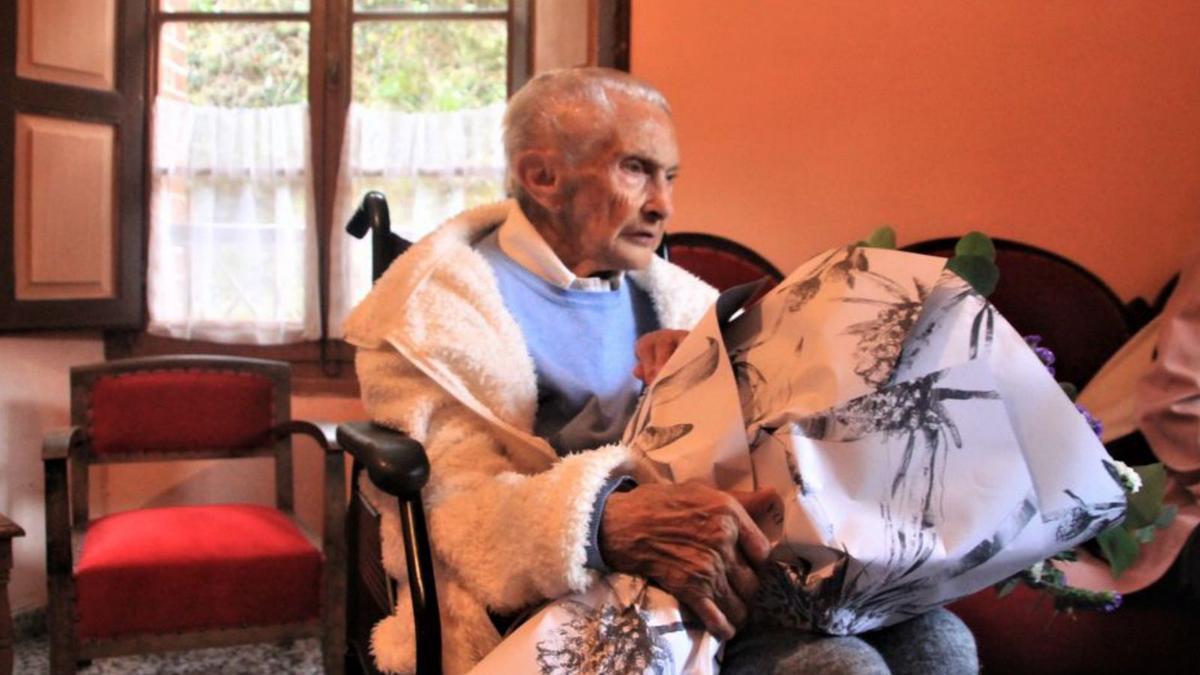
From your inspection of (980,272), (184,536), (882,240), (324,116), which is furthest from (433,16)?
(980,272)

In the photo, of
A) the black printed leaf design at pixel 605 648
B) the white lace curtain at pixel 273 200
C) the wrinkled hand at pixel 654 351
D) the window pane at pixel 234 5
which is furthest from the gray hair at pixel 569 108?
the window pane at pixel 234 5

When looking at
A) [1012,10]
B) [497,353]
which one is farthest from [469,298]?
[1012,10]

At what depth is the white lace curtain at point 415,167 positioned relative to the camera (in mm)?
2951

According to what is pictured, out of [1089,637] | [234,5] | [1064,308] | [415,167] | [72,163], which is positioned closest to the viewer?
[1089,637]

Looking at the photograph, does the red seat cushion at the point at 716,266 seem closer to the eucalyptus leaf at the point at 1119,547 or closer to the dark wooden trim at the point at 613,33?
the dark wooden trim at the point at 613,33

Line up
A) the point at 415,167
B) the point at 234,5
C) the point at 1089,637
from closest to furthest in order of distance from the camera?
the point at 1089,637
the point at 415,167
the point at 234,5

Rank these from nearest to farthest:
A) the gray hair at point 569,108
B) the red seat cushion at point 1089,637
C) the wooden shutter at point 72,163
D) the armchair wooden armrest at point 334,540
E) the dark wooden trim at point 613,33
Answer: the gray hair at point 569,108
the red seat cushion at point 1089,637
the armchair wooden armrest at point 334,540
the dark wooden trim at point 613,33
the wooden shutter at point 72,163

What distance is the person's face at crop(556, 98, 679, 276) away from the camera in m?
1.47

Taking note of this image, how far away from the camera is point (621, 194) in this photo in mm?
1478

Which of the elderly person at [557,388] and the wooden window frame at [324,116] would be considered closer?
the elderly person at [557,388]

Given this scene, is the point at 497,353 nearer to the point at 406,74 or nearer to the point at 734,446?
the point at 734,446

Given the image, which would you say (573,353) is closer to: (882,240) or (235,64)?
(882,240)

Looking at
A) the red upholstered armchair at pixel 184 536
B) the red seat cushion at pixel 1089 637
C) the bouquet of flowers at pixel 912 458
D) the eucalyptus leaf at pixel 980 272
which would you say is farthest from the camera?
the red upholstered armchair at pixel 184 536

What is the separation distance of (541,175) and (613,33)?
47.7 inches
